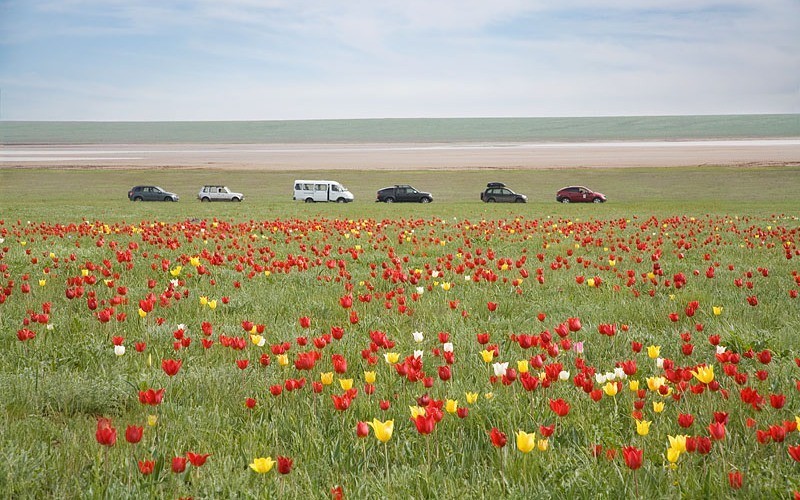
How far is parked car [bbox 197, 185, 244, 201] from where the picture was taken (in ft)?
141

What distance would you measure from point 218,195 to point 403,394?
41785 mm

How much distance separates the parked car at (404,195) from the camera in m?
41.9

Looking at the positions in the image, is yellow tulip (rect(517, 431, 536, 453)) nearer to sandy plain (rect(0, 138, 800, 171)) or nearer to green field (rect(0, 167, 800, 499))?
green field (rect(0, 167, 800, 499))

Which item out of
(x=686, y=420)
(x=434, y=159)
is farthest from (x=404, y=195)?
(x=434, y=159)

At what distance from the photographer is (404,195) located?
42.2m

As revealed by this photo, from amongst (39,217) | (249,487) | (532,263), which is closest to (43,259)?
(532,263)

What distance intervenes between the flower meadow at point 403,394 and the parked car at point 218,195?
3589 centimetres

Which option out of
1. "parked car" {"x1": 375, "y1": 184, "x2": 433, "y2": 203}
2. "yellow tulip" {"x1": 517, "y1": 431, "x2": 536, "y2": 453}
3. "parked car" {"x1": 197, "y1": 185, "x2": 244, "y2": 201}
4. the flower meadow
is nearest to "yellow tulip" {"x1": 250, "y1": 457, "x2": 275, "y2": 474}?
the flower meadow

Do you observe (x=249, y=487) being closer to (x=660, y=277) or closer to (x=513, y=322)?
(x=513, y=322)

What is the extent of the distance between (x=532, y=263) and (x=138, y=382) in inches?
284

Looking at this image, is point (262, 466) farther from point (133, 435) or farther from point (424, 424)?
point (424, 424)

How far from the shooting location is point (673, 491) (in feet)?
8.63

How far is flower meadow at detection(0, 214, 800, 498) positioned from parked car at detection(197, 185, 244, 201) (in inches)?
1413

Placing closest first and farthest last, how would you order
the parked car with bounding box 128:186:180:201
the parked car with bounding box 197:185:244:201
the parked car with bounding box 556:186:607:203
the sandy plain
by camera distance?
the parked car with bounding box 556:186:607:203
the parked car with bounding box 197:185:244:201
the parked car with bounding box 128:186:180:201
the sandy plain
